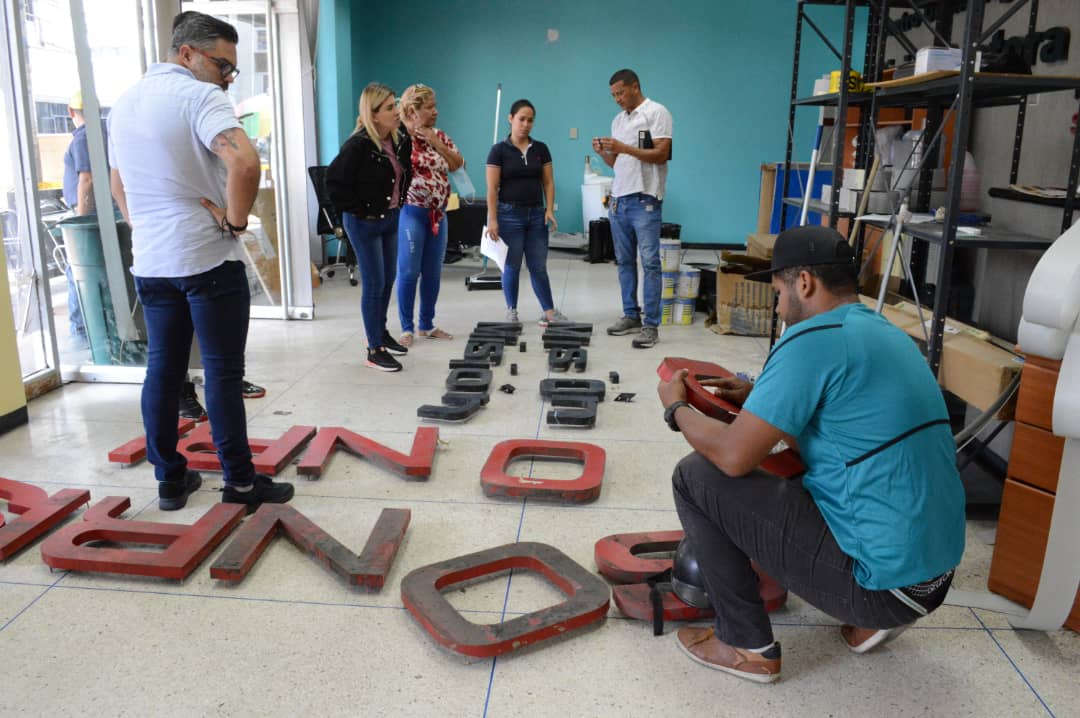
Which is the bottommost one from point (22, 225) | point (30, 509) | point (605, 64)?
point (30, 509)

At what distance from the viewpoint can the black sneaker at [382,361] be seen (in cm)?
512

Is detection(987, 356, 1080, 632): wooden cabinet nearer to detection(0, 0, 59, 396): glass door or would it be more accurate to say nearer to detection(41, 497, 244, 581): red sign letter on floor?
detection(41, 497, 244, 581): red sign letter on floor

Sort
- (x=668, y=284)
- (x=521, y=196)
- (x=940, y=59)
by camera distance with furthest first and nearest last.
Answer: (x=668, y=284) < (x=521, y=196) < (x=940, y=59)

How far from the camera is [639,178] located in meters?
5.80

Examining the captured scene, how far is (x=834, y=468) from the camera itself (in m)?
1.98

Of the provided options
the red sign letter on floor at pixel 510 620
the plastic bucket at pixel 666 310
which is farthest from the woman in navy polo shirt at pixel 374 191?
the red sign letter on floor at pixel 510 620

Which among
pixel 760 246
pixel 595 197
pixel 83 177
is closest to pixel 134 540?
pixel 83 177

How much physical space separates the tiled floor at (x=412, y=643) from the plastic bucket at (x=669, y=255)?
298cm

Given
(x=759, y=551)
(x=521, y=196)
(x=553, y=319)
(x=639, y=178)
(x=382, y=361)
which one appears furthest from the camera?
(x=553, y=319)

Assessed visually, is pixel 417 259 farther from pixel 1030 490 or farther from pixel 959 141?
pixel 1030 490

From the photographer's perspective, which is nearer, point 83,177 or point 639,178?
point 83,177

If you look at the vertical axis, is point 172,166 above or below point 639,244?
above

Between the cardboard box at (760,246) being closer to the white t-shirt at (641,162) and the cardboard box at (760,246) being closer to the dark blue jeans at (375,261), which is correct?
the white t-shirt at (641,162)

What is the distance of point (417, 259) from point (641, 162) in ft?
5.44
